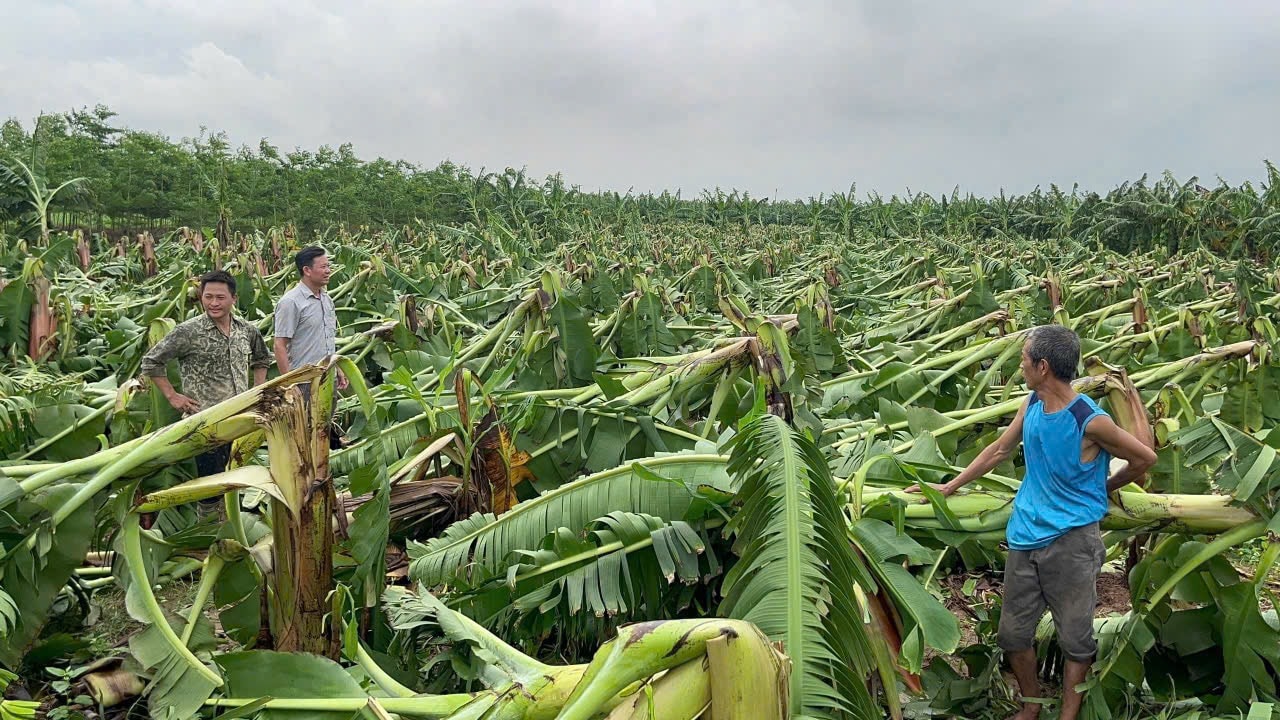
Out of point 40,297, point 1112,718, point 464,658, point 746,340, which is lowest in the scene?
point 1112,718

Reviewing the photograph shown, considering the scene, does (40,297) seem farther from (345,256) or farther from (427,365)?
(345,256)

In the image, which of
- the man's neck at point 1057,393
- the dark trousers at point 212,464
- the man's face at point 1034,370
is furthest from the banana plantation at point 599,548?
the man's face at point 1034,370

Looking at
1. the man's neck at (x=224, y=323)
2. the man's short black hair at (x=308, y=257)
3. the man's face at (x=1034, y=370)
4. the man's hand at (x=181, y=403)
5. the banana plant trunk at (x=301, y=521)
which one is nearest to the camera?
the banana plant trunk at (x=301, y=521)

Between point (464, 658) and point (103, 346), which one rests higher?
point (103, 346)

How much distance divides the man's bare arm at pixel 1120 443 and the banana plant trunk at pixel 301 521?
2.56m

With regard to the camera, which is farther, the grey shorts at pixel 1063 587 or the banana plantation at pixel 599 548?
the grey shorts at pixel 1063 587

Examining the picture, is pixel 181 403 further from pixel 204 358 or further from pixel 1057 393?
pixel 1057 393

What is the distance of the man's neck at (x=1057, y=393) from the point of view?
2980 mm

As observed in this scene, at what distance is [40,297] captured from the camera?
775cm

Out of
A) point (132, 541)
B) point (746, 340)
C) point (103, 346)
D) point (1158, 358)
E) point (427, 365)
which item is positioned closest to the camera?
point (132, 541)

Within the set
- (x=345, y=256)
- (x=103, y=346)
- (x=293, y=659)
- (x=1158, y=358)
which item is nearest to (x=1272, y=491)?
(x=293, y=659)

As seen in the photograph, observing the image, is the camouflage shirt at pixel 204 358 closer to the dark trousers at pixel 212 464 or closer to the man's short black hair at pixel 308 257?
the dark trousers at pixel 212 464

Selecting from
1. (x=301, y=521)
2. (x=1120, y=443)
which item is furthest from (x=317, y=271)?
(x=1120, y=443)

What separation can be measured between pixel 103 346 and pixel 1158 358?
1024 centimetres
